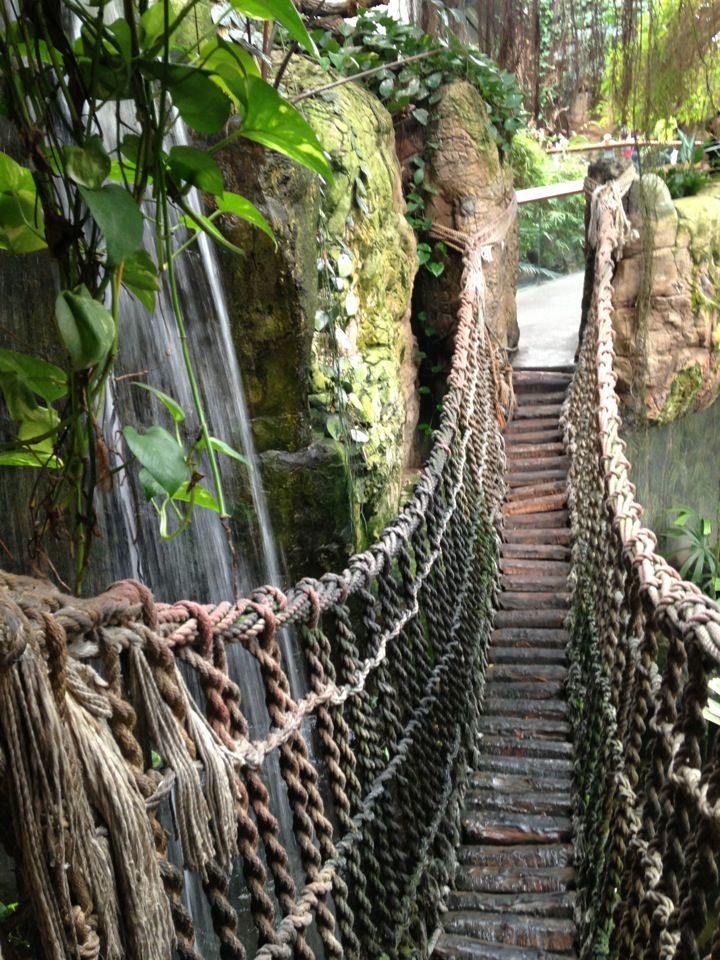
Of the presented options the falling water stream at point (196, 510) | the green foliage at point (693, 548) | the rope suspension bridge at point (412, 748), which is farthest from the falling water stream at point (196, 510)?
the green foliage at point (693, 548)

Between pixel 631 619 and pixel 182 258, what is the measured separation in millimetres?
1589

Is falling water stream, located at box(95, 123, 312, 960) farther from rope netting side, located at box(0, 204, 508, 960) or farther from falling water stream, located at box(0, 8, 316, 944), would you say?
rope netting side, located at box(0, 204, 508, 960)

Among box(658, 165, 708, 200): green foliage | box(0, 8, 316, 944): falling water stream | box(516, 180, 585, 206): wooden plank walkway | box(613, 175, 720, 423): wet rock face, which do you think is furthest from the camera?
box(516, 180, 585, 206): wooden plank walkway

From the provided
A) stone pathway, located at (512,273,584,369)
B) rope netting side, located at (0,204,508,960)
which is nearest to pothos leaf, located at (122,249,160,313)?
rope netting side, located at (0,204,508,960)

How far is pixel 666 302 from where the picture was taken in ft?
15.9

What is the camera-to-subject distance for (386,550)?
1.60 meters

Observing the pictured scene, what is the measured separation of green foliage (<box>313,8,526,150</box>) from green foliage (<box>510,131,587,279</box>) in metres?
3.56

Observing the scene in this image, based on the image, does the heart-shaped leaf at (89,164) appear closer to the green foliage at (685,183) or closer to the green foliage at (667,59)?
the green foliage at (667,59)

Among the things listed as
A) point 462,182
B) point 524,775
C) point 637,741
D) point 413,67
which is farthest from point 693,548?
point 637,741

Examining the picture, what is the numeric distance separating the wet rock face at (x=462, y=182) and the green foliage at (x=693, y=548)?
1.74m

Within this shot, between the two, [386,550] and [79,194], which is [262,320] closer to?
[386,550]

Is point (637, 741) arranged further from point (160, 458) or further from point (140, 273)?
point (140, 273)

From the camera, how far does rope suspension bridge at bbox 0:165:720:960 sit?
74 cm

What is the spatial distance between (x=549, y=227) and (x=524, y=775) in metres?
7.19
